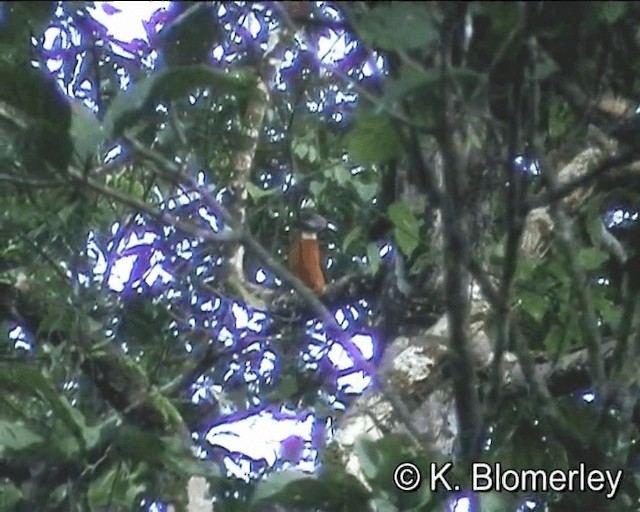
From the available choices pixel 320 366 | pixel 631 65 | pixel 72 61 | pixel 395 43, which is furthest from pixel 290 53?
pixel 395 43

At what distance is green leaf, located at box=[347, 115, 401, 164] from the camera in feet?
3.28

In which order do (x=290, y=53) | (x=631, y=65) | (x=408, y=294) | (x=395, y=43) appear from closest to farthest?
(x=395, y=43) < (x=631, y=65) < (x=408, y=294) < (x=290, y=53)

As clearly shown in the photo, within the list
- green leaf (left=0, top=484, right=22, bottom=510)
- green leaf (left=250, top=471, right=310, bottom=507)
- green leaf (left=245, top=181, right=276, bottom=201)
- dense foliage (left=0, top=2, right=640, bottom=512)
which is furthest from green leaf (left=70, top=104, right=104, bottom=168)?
green leaf (left=245, top=181, right=276, bottom=201)

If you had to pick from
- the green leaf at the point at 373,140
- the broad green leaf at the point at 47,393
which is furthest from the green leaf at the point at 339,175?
the green leaf at the point at 373,140

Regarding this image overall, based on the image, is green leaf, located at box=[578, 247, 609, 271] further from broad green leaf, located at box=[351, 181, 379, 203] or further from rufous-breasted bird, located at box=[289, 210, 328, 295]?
rufous-breasted bird, located at box=[289, 210, 328, 295]

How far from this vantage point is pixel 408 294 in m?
2.27

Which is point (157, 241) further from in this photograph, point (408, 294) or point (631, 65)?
point (631, 65)

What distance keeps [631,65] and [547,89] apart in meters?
0.20

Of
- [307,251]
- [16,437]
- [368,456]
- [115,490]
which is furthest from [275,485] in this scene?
[307,251]

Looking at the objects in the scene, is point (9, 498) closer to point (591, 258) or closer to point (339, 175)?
point (339, 175)

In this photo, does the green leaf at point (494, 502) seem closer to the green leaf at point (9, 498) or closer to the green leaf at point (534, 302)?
the green leaf at point (534, 302)

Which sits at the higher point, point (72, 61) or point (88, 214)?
point (72, 61)

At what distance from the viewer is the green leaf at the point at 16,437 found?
4.74ft

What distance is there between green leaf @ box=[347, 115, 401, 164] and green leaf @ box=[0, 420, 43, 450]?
604 millimetres
